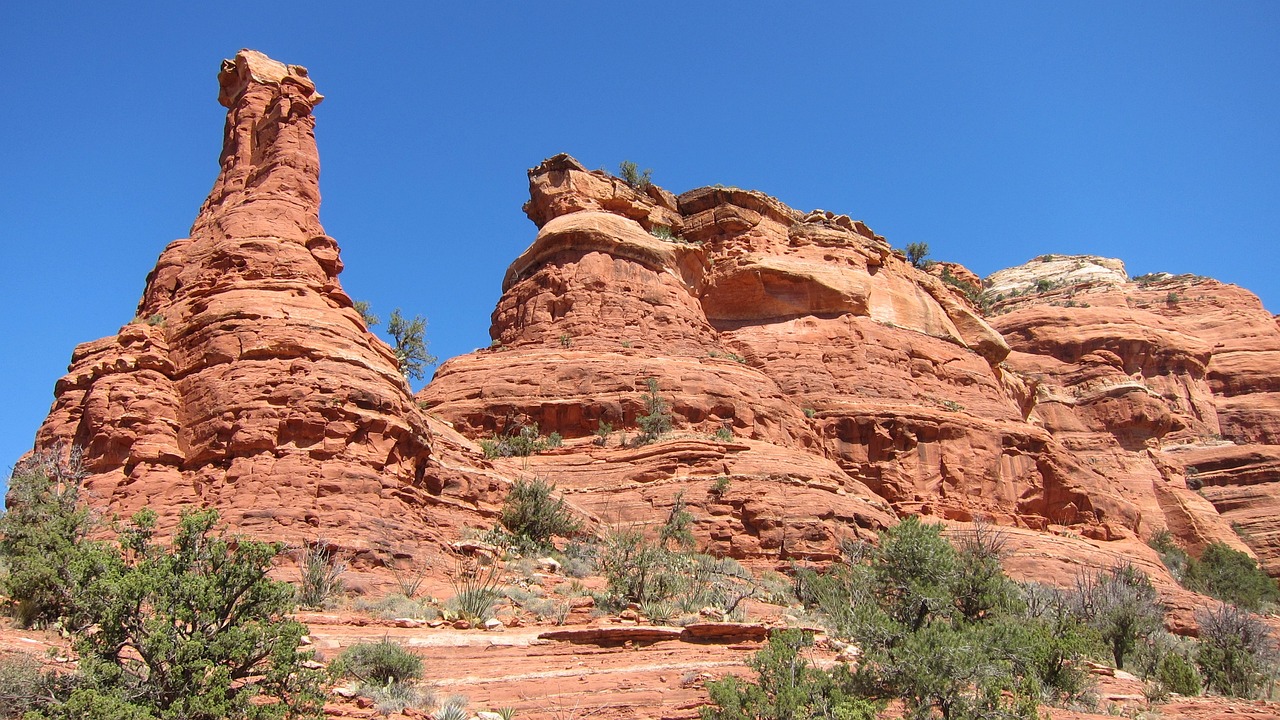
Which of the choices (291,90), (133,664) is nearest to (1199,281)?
(291,90)

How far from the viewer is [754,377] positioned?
110 feet

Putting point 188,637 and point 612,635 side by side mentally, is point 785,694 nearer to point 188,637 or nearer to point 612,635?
point 612,635

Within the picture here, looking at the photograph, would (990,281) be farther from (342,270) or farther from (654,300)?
(342,270)

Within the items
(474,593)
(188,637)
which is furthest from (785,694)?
(188,637)

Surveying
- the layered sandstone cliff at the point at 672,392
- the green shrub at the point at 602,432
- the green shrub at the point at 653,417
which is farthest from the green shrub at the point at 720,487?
the green shrub at the point at 602,432

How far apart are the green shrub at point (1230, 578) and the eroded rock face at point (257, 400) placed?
1221 inches

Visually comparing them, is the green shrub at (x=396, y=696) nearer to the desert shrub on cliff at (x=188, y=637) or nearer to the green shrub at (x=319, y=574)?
the desert shrub on cliff at (x=188, y=637)

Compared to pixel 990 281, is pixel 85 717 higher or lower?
lower

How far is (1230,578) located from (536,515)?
1221 inches

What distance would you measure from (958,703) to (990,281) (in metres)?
75.4

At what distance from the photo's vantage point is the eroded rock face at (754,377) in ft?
90.4

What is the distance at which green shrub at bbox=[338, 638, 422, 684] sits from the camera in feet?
41.0

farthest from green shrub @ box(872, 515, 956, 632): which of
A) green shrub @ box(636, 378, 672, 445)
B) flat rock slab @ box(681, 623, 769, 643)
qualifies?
green shrub @ box(636, 378, 672, 445)

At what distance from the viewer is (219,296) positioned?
22.1 metres
